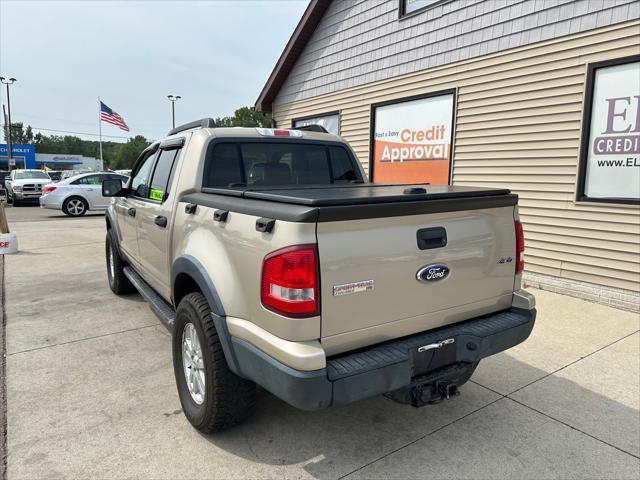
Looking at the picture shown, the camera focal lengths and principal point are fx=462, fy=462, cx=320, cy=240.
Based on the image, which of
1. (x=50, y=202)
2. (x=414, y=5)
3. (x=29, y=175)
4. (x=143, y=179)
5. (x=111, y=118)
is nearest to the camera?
(x=143, y=179)

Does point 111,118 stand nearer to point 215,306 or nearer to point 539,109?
point 539,109

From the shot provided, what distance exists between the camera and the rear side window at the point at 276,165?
11.2ft

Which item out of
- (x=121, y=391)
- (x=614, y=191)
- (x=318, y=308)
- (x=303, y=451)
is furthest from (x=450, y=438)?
(x=614, y=191)

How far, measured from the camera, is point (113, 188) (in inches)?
191

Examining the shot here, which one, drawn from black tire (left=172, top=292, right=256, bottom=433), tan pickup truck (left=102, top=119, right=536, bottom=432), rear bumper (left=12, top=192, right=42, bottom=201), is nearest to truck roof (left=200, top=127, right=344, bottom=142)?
tan pickup truck (left=102, top=119, right=536, bottom=432)

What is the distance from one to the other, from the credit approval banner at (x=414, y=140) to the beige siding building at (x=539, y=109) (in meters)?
0.03

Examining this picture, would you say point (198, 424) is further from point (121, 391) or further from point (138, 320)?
point (138, 320)

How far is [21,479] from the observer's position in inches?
94.3

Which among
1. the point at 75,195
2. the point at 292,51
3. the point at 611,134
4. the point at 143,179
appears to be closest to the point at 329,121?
the point at 292,51

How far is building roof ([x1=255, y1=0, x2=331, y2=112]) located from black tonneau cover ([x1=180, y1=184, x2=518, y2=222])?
841 centimetres

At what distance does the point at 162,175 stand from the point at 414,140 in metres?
5.47

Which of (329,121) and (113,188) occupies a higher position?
(329,121)

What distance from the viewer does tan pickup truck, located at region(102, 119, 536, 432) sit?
209cm

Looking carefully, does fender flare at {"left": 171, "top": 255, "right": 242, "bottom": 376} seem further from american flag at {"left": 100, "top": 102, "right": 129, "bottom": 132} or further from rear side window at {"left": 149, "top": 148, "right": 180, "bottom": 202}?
american flag at {"left": 100, "top": 102, "right": 129, "bottom": 132}
